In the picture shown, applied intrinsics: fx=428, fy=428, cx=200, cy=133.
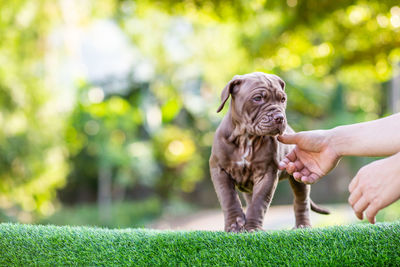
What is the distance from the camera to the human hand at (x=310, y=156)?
246 cm

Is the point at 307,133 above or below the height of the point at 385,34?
below

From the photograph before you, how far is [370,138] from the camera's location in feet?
7.20

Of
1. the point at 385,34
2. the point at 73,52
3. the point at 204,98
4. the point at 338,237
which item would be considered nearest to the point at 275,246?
the point at 338,237

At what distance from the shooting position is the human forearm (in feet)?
6.93

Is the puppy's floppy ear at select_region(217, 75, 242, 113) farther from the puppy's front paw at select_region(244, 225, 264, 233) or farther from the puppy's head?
the puppy's front paw at select_region(244, 225, 264, 233)

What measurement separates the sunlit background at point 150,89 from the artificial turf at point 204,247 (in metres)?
3.87

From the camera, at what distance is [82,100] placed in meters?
13.9

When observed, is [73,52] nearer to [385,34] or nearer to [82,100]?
[82,100]

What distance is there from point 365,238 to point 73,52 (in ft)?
39.3

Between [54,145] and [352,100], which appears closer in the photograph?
[54,145]

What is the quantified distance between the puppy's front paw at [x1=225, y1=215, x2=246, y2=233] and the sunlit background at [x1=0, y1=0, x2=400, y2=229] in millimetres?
3973

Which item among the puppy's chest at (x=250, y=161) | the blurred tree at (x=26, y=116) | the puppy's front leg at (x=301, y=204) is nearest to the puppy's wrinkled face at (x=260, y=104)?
the puppy's chest at (x=250, y=161)

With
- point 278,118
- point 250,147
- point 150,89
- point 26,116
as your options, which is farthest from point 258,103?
point 150,89

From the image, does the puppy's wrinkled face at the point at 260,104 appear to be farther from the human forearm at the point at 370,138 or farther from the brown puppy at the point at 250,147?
the human forearm at the point at 370,138
